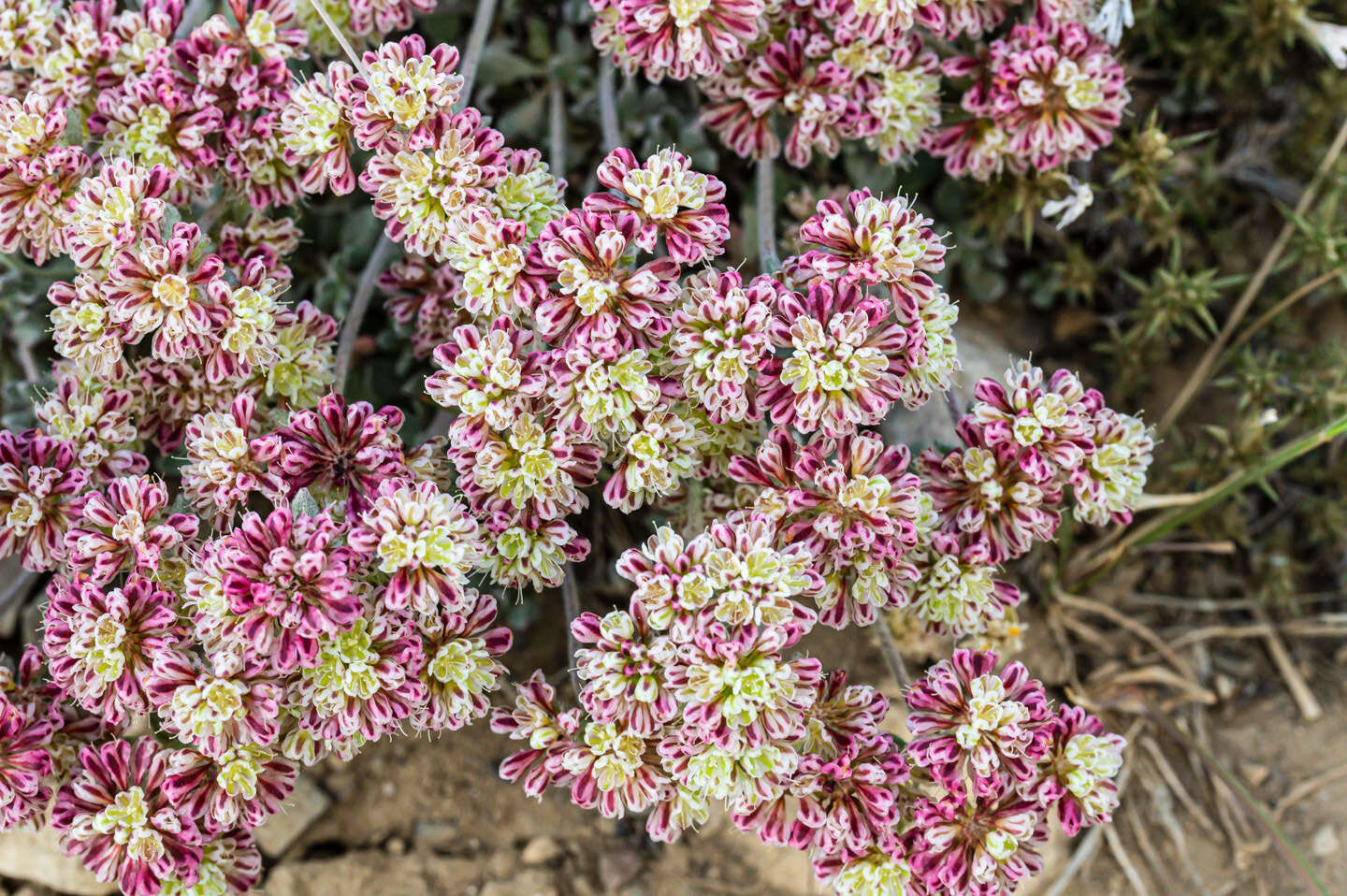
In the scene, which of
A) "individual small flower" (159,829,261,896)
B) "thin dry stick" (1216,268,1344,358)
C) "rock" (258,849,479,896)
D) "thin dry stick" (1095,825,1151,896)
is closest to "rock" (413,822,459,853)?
"rock" (258,849,479,896)

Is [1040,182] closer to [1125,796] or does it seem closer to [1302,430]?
[1302,430]

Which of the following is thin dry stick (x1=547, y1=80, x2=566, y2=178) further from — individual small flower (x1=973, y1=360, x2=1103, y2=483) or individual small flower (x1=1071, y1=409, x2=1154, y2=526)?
individual small flower (x1=1071, y1=409, x2=1154, y2=526)

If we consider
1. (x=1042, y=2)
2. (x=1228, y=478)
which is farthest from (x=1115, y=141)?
(x=1228, y=478)

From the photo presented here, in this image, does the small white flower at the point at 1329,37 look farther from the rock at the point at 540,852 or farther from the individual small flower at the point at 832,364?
the rock at the point at 540,852

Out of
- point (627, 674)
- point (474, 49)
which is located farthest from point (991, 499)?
point (474, 49)

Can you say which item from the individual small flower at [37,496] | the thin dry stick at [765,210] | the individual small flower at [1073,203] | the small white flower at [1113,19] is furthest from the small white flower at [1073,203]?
the individual small flower at [37,496]

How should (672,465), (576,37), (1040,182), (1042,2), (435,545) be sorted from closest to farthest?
(435,545) < (672,465) < (1042,2) < (1040,182) < (576,37)
